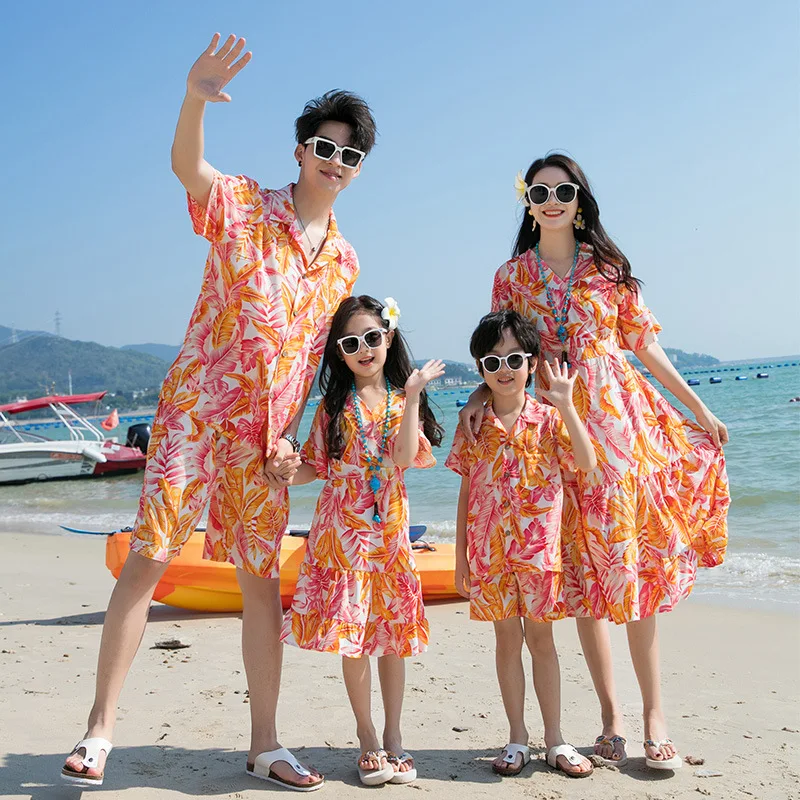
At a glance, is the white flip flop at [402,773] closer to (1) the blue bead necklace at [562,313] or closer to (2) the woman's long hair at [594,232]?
(1) the blue bead necklace at [562,313]

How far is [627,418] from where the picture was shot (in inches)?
122

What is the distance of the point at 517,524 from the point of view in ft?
9.96

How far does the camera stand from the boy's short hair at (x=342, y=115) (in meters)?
3.02

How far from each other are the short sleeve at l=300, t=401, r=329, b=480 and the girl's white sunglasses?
1069 mm

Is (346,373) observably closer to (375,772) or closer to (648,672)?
(375,772)

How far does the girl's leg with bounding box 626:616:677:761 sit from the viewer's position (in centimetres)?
310

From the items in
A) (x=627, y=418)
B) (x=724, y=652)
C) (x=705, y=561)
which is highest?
(x=627, y=418)

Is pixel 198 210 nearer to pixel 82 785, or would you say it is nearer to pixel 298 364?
pixel 298 364

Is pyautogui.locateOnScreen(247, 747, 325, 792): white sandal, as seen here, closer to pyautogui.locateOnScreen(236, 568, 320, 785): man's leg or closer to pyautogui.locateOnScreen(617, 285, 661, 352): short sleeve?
pyautogui.locateOnScreen(236, 568, 320, 785): man's leg

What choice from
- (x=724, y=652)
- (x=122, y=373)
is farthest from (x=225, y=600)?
(x=122, y=373)

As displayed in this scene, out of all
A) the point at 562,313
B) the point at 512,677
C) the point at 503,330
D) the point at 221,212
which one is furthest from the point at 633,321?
the point at 221,212

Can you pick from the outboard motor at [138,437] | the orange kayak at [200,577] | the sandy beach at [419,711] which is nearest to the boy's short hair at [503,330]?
the sandy beach at [419,711]

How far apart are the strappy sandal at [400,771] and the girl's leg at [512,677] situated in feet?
1.00

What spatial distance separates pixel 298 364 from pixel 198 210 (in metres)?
0.59
